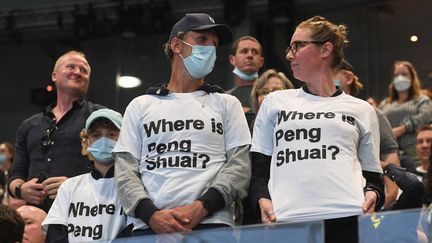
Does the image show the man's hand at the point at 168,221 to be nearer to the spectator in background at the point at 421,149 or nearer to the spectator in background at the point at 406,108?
the spectator in background at the point at 421,149

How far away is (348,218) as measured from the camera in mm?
2689

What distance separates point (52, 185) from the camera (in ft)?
13.9

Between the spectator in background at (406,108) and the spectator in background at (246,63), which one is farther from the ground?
the spectator in background at (246,63)

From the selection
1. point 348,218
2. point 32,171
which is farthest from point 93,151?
point 348,218

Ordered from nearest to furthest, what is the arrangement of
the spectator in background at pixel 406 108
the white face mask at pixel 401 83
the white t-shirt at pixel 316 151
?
the white t-shirt at pixel 316 151
the spectator in background at pixel 406 108
the white face mask at pixel 401 83

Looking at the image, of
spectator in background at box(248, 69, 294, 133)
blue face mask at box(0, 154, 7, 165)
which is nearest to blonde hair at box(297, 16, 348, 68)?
spectator in background at box(248, 69, 294, 133)

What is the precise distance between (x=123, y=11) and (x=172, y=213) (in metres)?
8.16

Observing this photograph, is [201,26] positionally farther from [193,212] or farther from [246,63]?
[246,63]

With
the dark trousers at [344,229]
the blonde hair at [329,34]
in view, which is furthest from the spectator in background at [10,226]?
Answer: the blonde hair at [329,34]

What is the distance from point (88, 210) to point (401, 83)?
3.71m

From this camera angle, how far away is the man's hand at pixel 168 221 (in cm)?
311

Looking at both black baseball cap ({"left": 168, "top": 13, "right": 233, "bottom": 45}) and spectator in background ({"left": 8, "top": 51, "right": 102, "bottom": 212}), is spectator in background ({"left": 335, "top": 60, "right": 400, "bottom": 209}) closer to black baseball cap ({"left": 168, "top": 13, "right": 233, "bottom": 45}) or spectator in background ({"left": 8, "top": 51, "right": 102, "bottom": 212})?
black baseball cap ({"left": 168, "top": 13, "right": 233, "bottom": 45})

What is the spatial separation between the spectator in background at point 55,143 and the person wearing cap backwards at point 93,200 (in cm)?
35

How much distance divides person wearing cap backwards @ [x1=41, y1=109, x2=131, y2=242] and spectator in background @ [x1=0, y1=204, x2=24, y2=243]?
1.55ft
